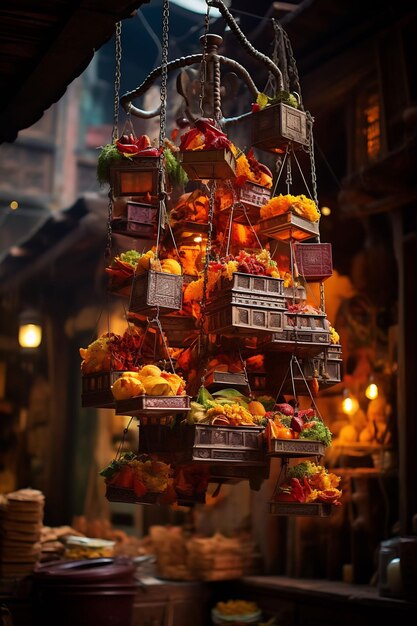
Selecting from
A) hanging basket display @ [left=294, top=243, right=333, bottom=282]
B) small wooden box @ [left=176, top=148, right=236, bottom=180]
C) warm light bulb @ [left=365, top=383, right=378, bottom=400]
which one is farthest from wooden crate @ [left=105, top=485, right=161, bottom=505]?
warm light bulb @ [left=365, top=383, right=378, bottom=400]

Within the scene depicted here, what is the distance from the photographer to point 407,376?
998 cm

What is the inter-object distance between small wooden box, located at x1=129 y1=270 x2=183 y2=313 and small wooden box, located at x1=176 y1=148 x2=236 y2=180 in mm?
629

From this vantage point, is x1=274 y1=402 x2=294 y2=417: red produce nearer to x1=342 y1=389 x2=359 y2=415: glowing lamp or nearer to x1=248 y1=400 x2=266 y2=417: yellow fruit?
x1=248 y1=400 x2=266 y2=417: yellow fruit

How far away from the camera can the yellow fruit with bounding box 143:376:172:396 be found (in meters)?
4.66

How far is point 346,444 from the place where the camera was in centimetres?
1107

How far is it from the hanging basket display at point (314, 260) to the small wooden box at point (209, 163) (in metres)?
0.74

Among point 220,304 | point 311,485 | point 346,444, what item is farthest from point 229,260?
point 346,444

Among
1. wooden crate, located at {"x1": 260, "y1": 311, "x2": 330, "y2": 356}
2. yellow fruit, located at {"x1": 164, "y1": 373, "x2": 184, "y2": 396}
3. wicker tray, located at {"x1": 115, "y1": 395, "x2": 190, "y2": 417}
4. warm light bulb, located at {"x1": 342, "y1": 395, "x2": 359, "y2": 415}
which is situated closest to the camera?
wicker tray, located at {"x1": 115, "y1": 395, "x2": 190, "y2": 417}

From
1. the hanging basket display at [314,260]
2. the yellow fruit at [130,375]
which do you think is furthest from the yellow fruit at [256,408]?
the hanging basket display at [314,260]

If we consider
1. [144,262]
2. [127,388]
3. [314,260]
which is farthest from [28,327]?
[127,388]

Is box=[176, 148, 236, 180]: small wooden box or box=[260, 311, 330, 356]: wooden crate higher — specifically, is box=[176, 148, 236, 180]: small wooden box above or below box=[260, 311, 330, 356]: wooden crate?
above

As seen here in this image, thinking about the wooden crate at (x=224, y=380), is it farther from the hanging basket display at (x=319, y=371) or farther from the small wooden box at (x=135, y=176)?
the small wooden box at (x=135, y=176)

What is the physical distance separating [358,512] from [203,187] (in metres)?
6.14

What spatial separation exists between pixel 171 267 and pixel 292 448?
1.27 meters
